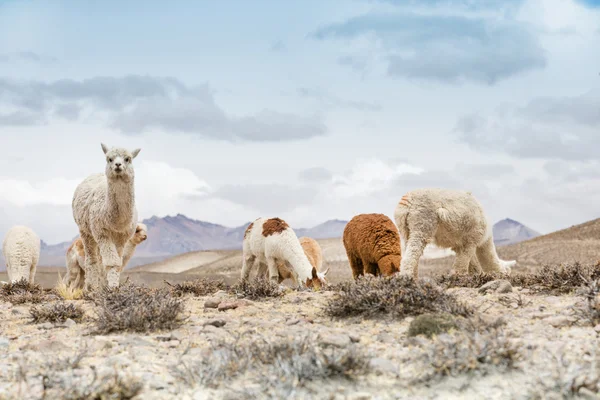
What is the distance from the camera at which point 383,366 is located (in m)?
5.43

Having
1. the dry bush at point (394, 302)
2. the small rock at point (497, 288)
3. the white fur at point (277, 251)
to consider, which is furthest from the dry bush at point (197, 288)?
the small rock at point (497, 288)

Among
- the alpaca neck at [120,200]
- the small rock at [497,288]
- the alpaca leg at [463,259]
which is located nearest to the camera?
the small rock at [497,288]

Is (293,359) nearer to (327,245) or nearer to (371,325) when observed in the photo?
(371,325)

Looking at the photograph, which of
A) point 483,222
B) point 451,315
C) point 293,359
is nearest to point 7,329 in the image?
point 293,359

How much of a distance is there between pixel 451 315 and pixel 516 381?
1.60 metres

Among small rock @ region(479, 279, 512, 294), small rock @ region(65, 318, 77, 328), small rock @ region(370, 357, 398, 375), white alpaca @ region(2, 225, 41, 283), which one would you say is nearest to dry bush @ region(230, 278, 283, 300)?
small rock @ region(65, 318, 77, 328)

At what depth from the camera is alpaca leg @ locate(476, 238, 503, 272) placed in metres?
13.6

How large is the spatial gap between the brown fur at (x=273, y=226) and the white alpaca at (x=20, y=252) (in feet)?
25.1

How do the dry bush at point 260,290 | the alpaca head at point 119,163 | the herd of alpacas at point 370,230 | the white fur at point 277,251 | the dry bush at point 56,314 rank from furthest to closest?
the white fur at point 277,251, the herd of alpacas at point 370,230, the alpaca head at point 119,163, the dry bush at point 260,290, the dry bush at point 56,314

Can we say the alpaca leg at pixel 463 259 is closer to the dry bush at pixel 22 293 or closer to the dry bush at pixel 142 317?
the dry bush at pixel 142 317

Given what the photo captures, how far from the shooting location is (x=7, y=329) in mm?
8172

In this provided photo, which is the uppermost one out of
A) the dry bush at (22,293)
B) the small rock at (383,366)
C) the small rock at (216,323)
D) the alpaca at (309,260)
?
the alpaca at (309,260)

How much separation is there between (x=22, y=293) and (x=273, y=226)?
610 cm

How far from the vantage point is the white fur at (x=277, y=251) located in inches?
570
